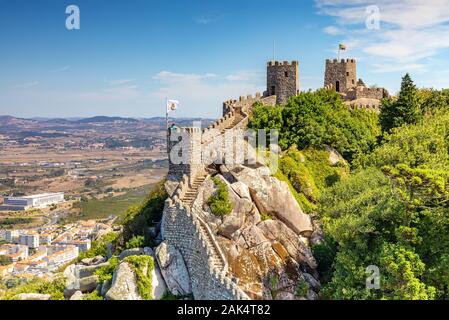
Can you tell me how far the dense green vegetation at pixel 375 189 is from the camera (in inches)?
776

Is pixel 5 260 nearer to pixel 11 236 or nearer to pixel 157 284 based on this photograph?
pixel 11 236

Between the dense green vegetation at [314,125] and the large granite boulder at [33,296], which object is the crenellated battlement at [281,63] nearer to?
the dense green vegetation at [314,125]

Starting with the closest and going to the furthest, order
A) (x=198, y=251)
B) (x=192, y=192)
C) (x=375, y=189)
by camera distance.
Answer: (x=198, y=251) < (x=375, y=189) < (x=192, y=192)

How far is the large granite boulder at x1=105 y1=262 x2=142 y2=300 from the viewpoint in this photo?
867 inches

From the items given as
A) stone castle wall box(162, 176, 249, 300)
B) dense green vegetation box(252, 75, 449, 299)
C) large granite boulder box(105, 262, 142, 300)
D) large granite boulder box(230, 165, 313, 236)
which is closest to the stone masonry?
dense green vegetation box(252, 75, 449, 299)

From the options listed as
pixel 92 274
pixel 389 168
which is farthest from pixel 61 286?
pixel 389 168

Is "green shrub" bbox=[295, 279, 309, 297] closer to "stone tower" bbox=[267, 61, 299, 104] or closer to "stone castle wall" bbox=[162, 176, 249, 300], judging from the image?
"stone castle wall" bbox=[162, 176, 249, 300]

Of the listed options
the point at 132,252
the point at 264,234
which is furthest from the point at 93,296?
the point at 264,234

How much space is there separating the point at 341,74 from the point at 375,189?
80.6ft

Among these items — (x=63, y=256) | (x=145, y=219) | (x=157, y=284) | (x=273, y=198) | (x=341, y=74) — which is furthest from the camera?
(x=63, y=256)

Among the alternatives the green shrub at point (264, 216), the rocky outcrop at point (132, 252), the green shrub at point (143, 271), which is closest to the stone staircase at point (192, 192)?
the rocky outcrop at point (132, 252)

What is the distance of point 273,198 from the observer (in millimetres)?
27344

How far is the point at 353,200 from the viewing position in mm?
25312

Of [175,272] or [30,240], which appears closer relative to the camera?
[175,272]
